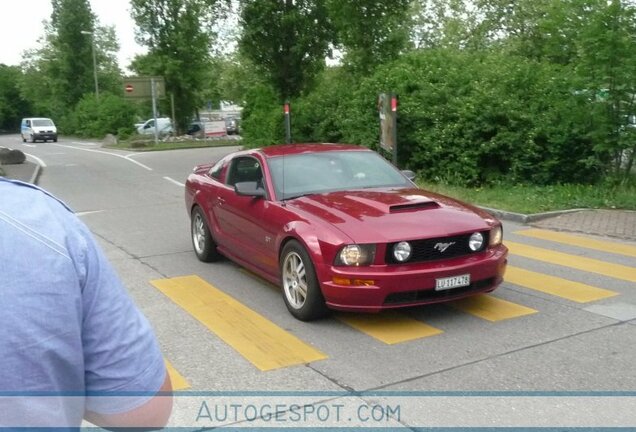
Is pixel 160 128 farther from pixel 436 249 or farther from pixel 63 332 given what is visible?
pixel 63 332

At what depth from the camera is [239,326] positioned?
579cm

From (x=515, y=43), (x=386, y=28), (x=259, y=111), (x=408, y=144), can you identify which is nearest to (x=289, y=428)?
(x=408, y=144)

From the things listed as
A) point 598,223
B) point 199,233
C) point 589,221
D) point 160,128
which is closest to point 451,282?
point 199,233

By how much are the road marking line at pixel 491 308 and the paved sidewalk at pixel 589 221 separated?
4.01 m

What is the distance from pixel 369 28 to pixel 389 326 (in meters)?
17.0

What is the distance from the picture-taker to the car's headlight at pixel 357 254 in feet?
17.7

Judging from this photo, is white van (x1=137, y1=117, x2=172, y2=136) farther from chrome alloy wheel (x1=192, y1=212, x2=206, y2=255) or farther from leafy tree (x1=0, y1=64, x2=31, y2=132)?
leafy tree (x1=0, y1=64, x2=31, y2=132)

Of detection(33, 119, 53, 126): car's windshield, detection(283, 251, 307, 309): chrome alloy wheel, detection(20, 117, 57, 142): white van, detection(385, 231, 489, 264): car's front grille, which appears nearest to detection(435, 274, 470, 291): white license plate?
detection(385, 231, 489, 264): car's front grille

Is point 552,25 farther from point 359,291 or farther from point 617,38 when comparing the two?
point 359,291

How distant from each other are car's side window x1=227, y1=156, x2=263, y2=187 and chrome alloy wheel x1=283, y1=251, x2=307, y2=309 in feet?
4.22

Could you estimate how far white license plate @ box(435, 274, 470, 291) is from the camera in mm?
5473

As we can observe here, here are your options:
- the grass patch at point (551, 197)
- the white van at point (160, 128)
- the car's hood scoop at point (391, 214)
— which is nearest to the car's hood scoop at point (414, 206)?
the car's hood scoop at point (391, 214)

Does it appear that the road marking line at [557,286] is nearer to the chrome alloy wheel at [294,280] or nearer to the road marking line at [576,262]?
the road marking line at [576,262]

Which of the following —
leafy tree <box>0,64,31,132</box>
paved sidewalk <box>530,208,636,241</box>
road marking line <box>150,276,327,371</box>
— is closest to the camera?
road marking line <box>150,276,327,371</box>
